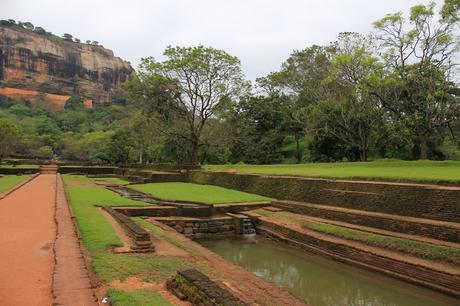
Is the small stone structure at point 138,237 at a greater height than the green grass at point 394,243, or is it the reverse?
the small stone structure at point 138,237

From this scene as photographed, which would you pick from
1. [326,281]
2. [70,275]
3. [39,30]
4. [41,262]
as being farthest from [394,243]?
[39,30]

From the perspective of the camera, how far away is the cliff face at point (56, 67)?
10256 cm

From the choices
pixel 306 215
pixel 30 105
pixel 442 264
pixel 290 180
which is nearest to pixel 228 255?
pixel 306 215

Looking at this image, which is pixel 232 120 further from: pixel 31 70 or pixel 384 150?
pixel 31 70

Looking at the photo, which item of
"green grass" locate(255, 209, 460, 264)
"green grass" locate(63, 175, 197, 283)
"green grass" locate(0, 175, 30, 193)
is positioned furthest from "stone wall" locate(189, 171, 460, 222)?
"green grass" locate(0, 175, 30, 193)

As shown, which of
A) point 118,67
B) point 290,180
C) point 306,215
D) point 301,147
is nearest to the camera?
point 306,215

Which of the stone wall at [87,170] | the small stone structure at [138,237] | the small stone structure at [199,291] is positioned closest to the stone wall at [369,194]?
the small stone structure at [138,237]

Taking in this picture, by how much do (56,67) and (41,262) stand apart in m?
115

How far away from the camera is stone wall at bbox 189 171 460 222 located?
34.2 ft

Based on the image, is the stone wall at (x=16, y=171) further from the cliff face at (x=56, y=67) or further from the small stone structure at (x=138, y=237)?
the cliff face at (x=56, y=67)

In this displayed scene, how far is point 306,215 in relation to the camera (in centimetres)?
1395

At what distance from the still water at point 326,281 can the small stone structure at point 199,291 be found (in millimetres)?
3002

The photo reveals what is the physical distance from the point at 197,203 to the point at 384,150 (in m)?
19.1

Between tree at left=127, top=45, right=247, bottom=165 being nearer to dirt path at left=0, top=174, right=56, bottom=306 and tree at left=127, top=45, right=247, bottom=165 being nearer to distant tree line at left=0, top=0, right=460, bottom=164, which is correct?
distant tree line at left=0, top=0, right=460, bottom=164
